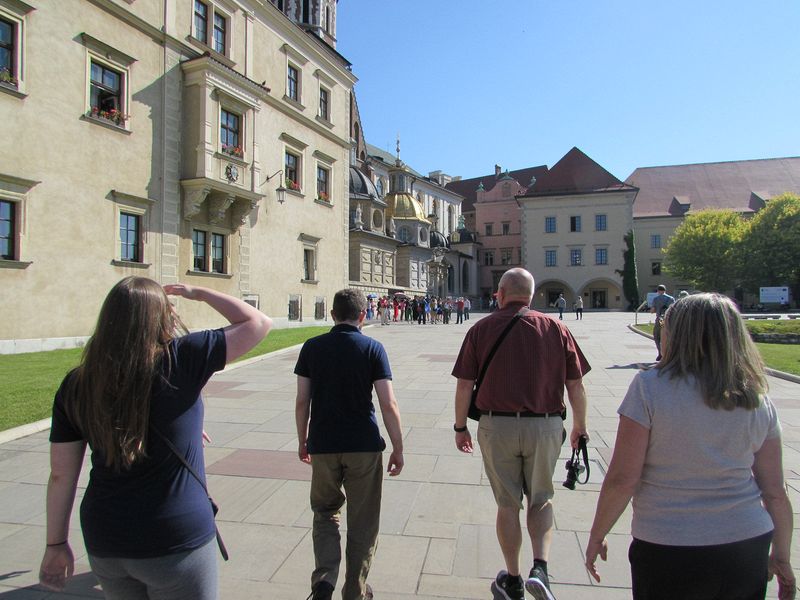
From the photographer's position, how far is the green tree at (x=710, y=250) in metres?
57.9

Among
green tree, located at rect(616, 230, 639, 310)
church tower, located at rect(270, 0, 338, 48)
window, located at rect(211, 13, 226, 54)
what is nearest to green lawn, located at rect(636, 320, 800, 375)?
window, located at rect(211, 13, 226, 54)

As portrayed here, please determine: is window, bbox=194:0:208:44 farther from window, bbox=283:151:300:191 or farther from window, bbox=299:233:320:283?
window, bbox=299:233:320:283

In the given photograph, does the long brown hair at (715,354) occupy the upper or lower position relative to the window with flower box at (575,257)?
lower

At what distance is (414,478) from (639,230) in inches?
2773

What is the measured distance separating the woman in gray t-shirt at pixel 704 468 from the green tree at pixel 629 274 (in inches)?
2458

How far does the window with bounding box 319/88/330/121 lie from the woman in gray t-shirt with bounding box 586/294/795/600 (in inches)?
1174

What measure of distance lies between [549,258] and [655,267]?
13421 mm

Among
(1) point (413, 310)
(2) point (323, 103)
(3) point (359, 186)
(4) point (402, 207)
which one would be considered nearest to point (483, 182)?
(4) point (402, 207)

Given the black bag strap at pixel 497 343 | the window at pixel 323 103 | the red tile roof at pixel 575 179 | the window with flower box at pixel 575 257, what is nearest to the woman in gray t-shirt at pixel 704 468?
the black bag strap at pixel 497 343

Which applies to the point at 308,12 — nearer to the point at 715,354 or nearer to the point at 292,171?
the point at 292,171

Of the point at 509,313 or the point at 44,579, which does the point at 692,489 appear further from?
the point at 44,579

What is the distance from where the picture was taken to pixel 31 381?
10.4 m

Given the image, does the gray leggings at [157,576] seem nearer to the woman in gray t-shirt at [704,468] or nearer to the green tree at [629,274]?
the woman in gray t-shirt at [704,468]

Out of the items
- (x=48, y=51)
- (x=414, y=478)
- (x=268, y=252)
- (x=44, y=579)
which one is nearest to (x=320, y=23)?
(x=268, y=252)
